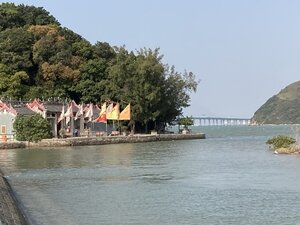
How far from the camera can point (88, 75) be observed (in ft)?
258

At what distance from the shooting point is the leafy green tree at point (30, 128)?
6031 cm

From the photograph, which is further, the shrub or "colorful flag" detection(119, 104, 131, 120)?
the shrub

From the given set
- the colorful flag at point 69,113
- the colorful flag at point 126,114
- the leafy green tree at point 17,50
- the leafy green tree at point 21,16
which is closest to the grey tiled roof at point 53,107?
the colorful flag at point 69,113

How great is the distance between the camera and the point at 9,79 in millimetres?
77125

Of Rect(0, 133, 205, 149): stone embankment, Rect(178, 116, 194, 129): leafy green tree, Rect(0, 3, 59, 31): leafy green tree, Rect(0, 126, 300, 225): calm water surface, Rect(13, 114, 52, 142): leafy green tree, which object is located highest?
Rect(0, 3, 59, 31): leafy green tree

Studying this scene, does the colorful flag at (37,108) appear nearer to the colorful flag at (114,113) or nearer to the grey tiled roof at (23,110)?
the grey tiled roof at (23,110)

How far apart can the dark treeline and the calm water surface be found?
3720 centimetres

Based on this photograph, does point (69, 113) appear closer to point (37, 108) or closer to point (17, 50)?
point (37, 108)

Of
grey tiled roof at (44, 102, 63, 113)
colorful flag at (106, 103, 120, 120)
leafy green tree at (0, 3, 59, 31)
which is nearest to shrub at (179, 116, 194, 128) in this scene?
colorful flag at (106, 103, 120, 120)

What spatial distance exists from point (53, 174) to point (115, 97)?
45798 mm

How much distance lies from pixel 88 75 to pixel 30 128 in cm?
1968

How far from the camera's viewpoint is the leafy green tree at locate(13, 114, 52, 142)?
60.3m

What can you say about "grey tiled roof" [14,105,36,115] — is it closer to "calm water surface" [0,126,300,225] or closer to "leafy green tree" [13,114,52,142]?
"leafy green tree" [13,114,52,142]

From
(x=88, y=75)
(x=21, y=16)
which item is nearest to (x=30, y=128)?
(x=88, y=75)
